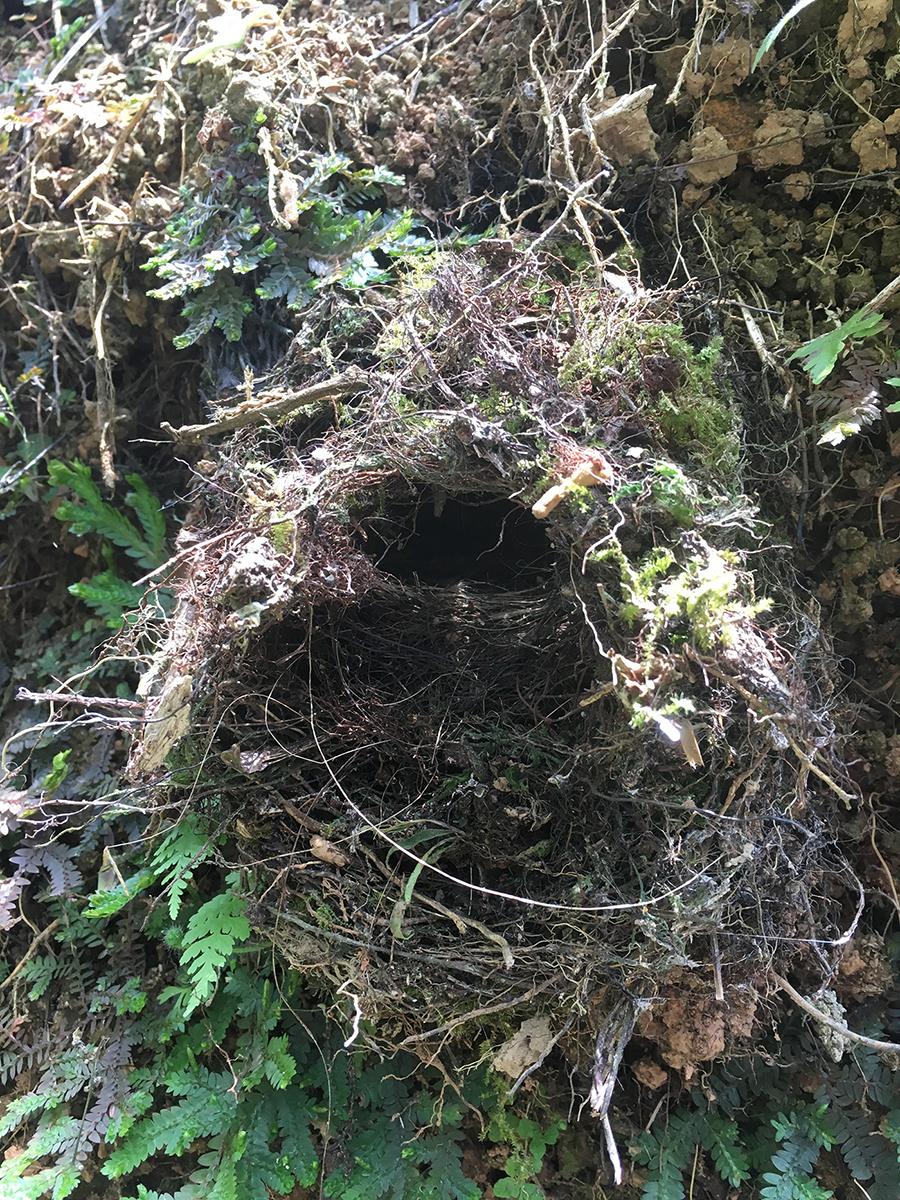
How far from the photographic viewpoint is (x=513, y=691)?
5.21 ft

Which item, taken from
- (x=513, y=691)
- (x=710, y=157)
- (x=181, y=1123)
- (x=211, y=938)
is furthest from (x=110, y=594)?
(x=710, y=157)

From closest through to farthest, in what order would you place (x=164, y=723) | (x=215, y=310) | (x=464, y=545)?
(x=164, y=723) → (x=215, y=310) → (x=464, y=545)

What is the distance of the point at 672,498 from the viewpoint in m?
1.25

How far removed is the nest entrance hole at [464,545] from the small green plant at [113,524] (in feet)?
2.00

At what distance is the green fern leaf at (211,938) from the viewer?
1507 millimetres

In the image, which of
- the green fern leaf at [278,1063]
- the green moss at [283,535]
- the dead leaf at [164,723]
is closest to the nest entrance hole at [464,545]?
the green moss at [283,535]

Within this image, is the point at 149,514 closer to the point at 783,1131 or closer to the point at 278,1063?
the point at 278,1063

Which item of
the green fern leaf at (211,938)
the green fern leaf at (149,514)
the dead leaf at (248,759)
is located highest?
the green fern leaf at (149,514)

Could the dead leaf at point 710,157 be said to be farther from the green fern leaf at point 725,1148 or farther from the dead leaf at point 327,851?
the green fern leaf at point 725,1148

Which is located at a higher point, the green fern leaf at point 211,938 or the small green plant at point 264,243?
the small green plant at point 264,243

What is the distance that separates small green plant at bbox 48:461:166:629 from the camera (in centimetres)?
197

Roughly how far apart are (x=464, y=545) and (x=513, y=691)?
474 millimetres

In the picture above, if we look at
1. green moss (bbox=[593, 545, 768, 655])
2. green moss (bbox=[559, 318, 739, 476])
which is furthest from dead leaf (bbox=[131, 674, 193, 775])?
green moss (bbox=[559, 318, 739, 476])

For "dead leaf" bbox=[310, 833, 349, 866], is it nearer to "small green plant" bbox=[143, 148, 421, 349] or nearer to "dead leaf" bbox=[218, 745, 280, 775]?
"dead leaf" bbox=[218, 745, 280, 775]
